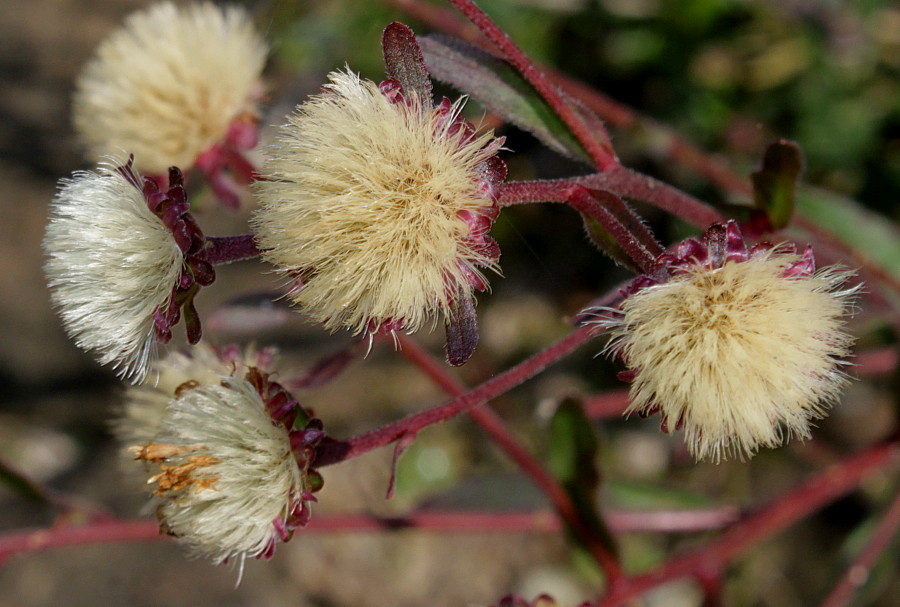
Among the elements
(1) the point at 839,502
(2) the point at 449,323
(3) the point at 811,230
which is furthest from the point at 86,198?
(1) the point at 839,502

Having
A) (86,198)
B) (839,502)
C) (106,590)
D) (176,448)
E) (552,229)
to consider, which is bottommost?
(106,590)

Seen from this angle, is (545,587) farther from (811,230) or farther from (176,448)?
(176,448)

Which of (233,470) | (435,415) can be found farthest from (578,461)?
(233,470)

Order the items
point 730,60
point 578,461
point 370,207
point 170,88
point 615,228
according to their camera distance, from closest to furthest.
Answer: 1. point 370,207
2. point 615,228
3. point 578,461
4. point 170,88
5. point 730,60

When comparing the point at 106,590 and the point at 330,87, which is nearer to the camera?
the point at 330,87

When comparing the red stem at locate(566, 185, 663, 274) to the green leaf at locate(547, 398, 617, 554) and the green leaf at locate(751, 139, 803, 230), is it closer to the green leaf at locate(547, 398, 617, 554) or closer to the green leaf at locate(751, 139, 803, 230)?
the green leaf at locate(751, 139, 803, 230)


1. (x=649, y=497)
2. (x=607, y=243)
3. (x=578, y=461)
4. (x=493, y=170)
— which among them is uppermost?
(x=493, y=170)

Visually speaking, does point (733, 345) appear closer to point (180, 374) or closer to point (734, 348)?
point (734, 348)
